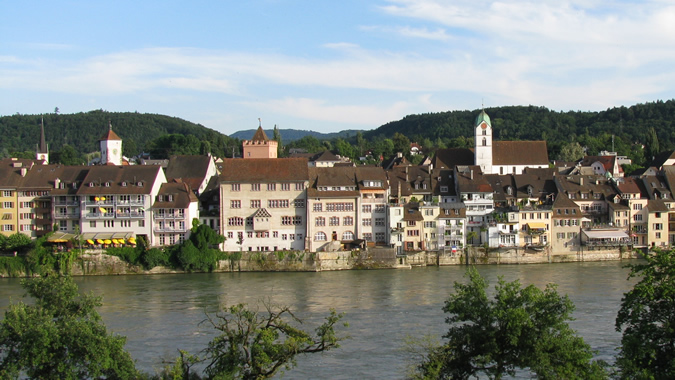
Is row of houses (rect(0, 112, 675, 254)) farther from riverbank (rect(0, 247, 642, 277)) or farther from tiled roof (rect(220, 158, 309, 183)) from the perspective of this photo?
riverbank (rect(0, 247, 642, 277))

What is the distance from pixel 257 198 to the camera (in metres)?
57.1

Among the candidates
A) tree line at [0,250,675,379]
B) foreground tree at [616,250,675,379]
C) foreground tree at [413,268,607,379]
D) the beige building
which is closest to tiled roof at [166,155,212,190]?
the beige building

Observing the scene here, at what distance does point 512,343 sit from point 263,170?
37942 mm

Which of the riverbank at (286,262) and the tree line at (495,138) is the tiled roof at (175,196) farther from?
the tree line at (495,138)

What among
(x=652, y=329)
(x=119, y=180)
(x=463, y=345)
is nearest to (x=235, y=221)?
(x=119, y=180)

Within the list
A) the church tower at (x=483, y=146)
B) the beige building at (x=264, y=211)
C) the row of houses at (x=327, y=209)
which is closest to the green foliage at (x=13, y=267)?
the row of houses at (x=327, y=209)

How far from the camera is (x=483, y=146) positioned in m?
82.8

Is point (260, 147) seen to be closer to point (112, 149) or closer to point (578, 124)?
point (112, 149)

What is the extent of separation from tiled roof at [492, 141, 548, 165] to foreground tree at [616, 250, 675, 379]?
198 ft

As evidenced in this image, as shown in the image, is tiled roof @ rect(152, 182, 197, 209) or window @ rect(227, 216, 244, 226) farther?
window @ rect(227, 216, 244, 226)

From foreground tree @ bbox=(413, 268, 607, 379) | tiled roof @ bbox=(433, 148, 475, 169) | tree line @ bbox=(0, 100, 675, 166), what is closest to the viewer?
foreground tree @ bbox=(413, 268, 607, 379)

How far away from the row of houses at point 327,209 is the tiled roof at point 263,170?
7cm

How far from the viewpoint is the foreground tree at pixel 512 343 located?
21.7 m

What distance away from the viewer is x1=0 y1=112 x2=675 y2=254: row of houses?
2240 inches
